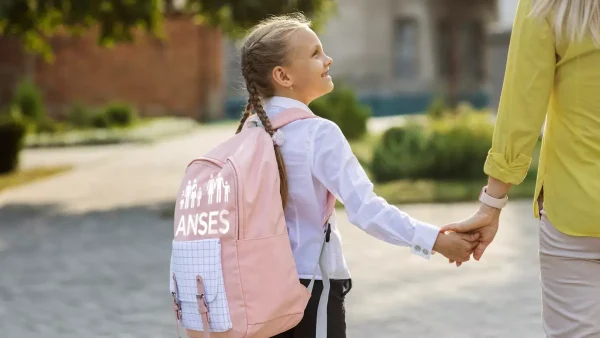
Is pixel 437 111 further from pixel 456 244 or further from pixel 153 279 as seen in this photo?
pixel 456 244

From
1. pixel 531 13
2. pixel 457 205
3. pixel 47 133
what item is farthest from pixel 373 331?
pixel 47 133

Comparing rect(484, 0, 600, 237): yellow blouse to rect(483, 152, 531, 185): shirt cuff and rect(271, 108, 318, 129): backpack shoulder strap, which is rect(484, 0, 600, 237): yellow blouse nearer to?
rect(483, 152, 531, 185): shirt cuff

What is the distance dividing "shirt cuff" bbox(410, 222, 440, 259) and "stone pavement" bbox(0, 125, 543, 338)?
2.52 metres

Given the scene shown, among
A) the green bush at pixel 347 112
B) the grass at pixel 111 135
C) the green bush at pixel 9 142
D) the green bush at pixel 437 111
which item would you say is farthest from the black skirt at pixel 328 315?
the grass at pixel 111 135

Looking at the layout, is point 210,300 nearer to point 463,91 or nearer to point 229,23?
point 229,23

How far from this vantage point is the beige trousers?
2.61 metres

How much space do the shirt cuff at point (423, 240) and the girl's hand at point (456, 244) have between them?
6cm

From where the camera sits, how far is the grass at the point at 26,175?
15211mm

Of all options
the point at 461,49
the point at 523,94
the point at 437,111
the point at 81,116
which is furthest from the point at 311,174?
the point at 461,49

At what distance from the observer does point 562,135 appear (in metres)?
2.64

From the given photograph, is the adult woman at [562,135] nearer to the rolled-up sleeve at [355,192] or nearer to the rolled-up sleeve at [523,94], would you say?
the rolled-up sleeve at [523,94]

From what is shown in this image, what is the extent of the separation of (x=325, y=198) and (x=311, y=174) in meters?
0.10

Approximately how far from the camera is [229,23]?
41.9 ft

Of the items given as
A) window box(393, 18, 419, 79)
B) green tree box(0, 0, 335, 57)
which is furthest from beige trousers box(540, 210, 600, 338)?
window box(393, 18, 419, 79)
